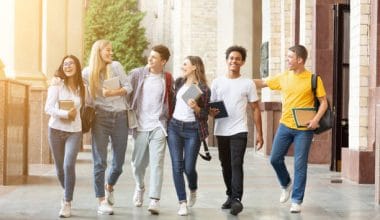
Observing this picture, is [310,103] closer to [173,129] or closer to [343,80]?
[173,129]

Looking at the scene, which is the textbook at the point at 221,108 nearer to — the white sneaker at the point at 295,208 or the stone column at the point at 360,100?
the white sneaker at the point at 295,208

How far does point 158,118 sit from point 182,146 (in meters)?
0.39

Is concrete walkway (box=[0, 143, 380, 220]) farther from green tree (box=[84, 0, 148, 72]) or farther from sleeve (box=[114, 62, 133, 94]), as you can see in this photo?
green tree (box=[84, 0, 148, 72])

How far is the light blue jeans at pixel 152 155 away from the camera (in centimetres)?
886

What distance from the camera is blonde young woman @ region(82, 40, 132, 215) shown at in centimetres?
882

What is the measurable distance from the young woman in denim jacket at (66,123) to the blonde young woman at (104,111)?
0.54 ft

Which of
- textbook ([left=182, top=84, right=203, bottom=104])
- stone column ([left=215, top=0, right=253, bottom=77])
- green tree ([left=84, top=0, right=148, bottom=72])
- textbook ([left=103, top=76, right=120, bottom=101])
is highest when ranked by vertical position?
green tree ([left=84, top=0, right=148, bottom=72])

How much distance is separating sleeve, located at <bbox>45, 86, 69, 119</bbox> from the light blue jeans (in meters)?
0.86

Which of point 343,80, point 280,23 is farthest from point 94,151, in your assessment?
point 280,23

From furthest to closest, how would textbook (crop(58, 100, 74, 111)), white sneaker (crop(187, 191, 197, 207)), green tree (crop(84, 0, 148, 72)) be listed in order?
green tree (crop(84, 0, 148, 72)), white sneaker (crop(187, 191, 197, 207)), textbook (crop(58, 100, 74, 111))

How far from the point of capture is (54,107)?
880cm

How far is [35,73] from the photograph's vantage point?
17.3 m

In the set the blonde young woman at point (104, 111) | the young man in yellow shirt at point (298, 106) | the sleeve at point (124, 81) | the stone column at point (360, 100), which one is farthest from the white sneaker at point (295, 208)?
the stone column at point (360, 100)

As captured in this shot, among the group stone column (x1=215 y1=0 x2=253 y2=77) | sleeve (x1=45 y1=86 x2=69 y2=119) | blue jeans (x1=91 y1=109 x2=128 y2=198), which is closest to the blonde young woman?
blue jeans (x1=91 y1=109 x2=128 y2=198)
